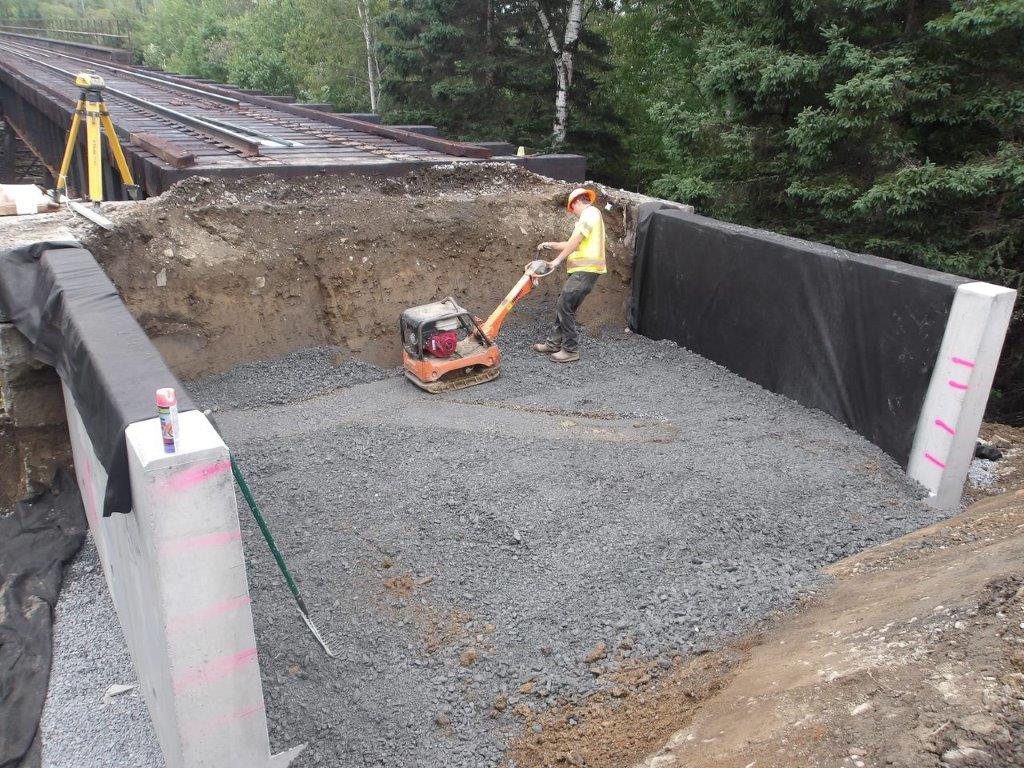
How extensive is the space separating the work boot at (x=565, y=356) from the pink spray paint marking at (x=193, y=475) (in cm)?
675

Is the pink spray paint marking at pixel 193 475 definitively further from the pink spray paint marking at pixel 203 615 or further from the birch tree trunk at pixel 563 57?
the birch tree trunk at pixel 563 57

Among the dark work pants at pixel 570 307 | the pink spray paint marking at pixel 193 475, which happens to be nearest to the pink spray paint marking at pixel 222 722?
the pink spray paint marking at pixel 193 475

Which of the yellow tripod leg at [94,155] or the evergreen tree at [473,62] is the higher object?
the evergreen tree at [473,62]

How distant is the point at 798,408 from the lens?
7.94m

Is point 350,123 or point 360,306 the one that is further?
point 350,123

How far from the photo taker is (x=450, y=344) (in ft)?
27.5

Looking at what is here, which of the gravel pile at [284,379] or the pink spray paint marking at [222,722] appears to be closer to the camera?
the pink spray paint marking at [222,722]

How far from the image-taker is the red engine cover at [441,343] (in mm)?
8312

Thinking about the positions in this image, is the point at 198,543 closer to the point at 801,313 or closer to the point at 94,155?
the point at 801,313

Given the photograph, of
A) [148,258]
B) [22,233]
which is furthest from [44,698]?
[148,258]

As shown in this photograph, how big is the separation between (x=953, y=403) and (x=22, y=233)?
8042mm

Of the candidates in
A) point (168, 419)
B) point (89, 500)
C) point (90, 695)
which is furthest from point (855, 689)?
point (89, 500)

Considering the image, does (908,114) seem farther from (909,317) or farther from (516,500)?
(516,500)

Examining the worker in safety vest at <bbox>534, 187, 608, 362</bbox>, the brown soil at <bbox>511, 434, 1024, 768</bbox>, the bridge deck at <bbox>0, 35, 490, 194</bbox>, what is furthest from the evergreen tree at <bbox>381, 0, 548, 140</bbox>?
the brown soil at <bbox>511, 434, 1024, 768</bbox>
